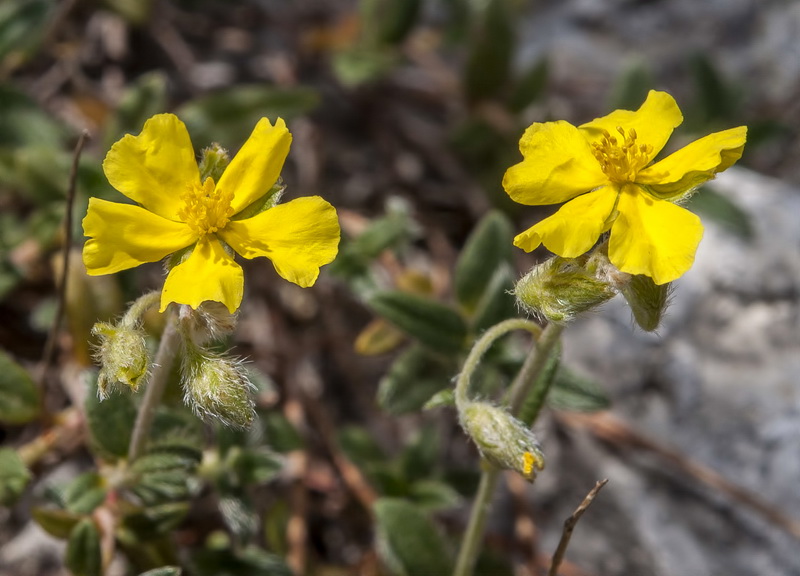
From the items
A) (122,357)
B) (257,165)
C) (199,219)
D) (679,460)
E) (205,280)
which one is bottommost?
(679,460)

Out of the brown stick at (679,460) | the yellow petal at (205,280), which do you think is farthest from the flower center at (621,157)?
the brown stick at (679,460)

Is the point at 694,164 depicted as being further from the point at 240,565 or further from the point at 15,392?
the point at 15,392

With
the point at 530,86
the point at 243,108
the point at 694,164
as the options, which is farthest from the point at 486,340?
the point at 530,86

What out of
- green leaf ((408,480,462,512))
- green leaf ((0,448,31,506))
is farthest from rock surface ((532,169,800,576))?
green leaf ((0,448,31,506))

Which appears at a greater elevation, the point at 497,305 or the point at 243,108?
the point at 243,108

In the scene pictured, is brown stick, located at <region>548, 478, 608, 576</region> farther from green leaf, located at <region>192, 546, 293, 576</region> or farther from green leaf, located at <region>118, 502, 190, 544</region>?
green leaf, located at <region>118, 502, 190, 544</region>

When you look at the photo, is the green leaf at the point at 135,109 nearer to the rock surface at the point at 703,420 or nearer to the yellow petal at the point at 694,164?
the rock surface at the point at 703,420

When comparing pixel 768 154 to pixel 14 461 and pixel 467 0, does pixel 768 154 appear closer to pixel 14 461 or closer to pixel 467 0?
pixel 467 0
